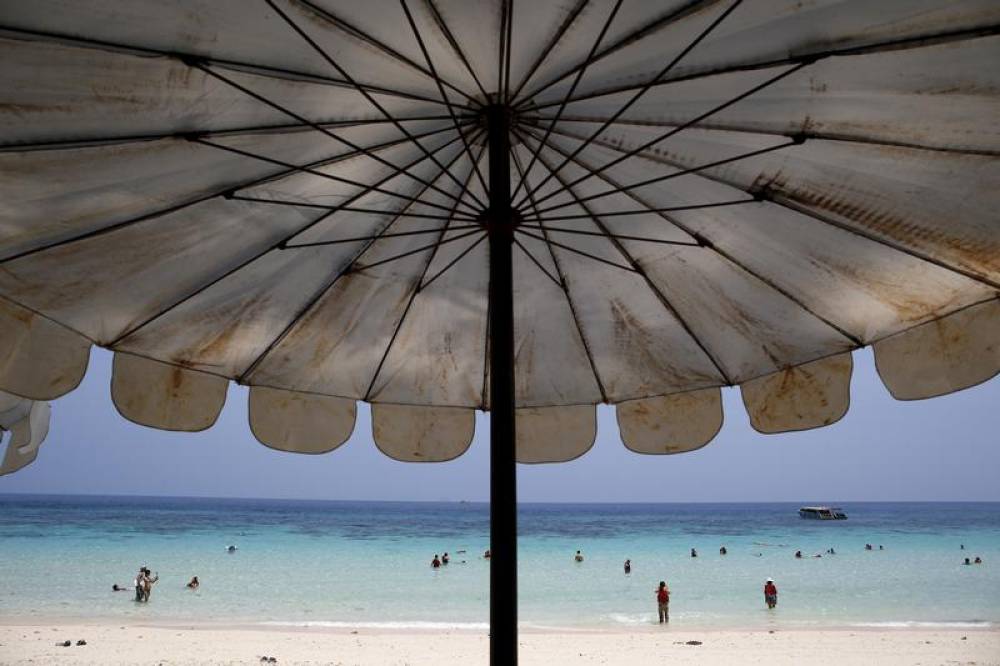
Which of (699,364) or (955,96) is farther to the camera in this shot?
(699,364)

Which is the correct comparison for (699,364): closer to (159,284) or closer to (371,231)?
(371,231)

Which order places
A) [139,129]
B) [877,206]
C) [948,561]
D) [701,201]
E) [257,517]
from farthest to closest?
[257,517], [948,561], [701,201], [877,206], [139,129]

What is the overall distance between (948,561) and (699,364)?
159 ft

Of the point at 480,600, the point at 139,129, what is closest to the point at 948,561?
the point at 480,600

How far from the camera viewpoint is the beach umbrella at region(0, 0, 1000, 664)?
236 cm

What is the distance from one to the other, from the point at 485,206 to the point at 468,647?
659 inches

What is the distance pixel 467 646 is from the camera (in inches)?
722

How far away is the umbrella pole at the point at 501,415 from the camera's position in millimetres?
2691

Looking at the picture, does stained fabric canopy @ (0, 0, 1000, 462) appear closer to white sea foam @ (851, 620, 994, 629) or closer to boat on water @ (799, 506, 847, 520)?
white sea foam @ (851, 620, 994, 629)

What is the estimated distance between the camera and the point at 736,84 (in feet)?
8.68

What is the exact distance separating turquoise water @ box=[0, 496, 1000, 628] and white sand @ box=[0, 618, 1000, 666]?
3276mm

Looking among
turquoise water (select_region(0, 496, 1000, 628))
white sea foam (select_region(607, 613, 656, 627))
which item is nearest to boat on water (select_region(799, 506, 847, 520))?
turquoise water (select_region(0, 496, 1000, 628))

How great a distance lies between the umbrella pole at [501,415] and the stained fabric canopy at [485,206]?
0.14m

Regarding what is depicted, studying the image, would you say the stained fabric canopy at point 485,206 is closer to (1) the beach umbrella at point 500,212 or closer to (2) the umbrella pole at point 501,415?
(1) the beach umbrella at point 500,212
